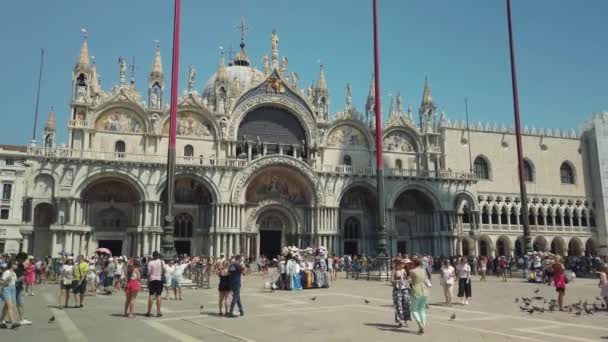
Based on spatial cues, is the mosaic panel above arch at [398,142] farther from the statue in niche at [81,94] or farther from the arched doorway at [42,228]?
the arched doorway at [42,228]

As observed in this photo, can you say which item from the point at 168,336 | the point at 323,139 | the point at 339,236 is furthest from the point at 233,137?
the point at 168,336

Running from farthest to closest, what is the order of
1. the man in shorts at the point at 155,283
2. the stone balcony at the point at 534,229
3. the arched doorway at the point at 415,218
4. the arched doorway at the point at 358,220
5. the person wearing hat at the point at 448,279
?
the stone balcony at the point at 534,229 < the arched doorway at the point at 415,218 < the arched doorway at the point at 358,220 < the person wearing hat at the point at 448,279 < the man in shorts at the point at 155,283

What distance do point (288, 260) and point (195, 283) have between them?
5.23m

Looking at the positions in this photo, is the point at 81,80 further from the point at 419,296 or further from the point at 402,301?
the point at 419,296

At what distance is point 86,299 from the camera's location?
2038 cm

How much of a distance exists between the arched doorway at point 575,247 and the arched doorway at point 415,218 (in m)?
20.9

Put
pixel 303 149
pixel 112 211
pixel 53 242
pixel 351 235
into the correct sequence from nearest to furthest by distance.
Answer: pixel 53 242
pixel 112 211
pixel 303 149
pixel 351 235

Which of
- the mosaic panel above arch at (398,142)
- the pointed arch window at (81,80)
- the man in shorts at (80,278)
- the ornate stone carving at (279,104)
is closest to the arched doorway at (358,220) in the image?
the mosaic panel above arch at (398,142)

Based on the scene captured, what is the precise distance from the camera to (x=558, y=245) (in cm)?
5709

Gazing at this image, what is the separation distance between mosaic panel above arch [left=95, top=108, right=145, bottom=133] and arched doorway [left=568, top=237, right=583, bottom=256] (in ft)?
159

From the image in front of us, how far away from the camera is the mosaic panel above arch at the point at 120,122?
41.0m

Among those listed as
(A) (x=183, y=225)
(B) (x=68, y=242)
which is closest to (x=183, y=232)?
(A) (x=183, y=225)

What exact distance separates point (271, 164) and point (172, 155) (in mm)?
18264

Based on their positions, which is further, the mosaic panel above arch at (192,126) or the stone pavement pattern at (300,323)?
the mosaic panel above arch at (192,126)
